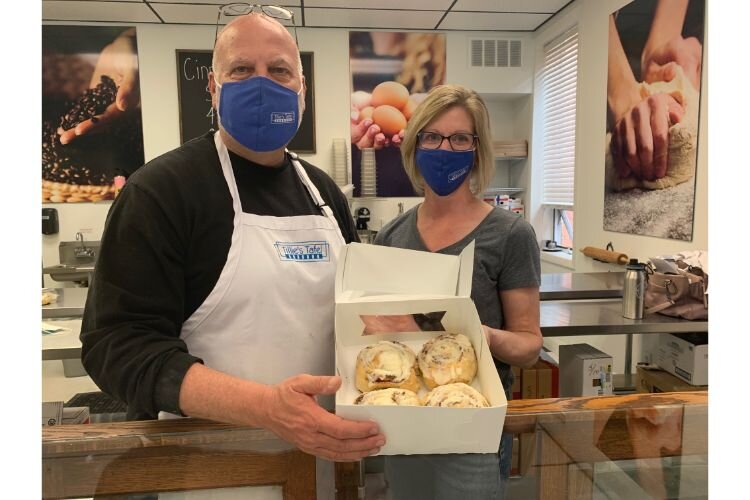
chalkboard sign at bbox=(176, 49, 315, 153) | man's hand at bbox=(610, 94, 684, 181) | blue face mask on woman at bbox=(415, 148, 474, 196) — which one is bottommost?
blue face mask on woman at bbox=(415, 148, 474, 196)

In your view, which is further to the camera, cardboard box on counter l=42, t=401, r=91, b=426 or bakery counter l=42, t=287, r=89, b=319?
bakery counter l=42, t=287, r=89, b=319

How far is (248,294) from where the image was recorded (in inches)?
40.6

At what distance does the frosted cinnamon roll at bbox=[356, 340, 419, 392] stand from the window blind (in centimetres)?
381

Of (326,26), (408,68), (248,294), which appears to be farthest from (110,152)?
(248,294)

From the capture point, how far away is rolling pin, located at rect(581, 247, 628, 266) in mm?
3479

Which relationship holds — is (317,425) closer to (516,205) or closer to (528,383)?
(528,383)

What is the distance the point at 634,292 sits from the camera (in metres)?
2.51

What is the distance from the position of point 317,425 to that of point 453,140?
97cm

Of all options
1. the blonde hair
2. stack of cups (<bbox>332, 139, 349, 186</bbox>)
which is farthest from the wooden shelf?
the blonde hair

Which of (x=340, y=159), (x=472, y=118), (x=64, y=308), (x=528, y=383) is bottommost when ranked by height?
(x=528, y=383)

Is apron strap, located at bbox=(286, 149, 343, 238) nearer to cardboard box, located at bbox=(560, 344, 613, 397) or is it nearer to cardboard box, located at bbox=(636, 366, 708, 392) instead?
cardboard box, located at bbox=(560, 344, 613, 397)

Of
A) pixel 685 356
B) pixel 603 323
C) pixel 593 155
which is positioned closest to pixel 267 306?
pixel 603 323

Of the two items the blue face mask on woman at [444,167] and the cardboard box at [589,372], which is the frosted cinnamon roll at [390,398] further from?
the cardboard box at [589,372]

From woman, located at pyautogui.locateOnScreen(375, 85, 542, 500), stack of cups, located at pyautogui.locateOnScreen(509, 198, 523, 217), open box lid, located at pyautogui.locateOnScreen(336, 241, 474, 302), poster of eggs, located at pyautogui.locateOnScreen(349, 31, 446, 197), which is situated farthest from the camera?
stack of cups, located at pyautogui.locateOnScreen(509, 198, 523, 217)
